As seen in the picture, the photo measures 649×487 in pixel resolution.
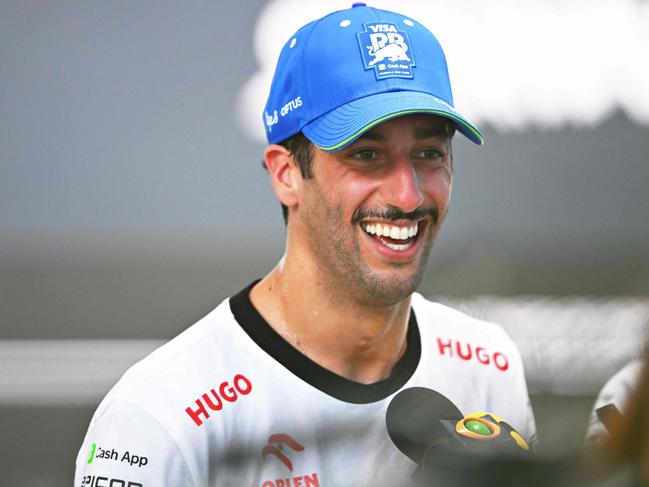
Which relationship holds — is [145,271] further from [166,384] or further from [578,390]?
[578,390]

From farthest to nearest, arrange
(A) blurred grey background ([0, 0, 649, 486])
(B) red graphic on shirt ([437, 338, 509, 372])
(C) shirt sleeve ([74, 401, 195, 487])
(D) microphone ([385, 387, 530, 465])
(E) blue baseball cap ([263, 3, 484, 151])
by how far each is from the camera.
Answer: (A) blurred grey background ([0, 0, 649, 486]) < (B) red graphic on shirt ([437, 338, 509, 372]) < (E) blue baseball cap ([263, 3, 484, 151]) < (C) shirt sleeve ([74, 401, 195, 487]) < (D) microphone ([385, 387, 530, 465])

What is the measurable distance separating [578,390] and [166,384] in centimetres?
109

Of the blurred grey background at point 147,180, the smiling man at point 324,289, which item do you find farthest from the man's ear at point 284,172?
A: the blurred grey background at point 147,180

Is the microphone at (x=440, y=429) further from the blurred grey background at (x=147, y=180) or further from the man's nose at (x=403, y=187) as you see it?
the blurred grey background at (x=147, y=180)

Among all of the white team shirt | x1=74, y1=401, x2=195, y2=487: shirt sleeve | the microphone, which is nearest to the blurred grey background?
the white team shirt

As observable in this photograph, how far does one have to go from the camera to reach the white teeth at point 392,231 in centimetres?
168

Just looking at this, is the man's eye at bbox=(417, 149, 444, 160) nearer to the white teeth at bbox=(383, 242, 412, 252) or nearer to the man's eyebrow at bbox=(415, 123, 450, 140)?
the man's eyebrow at bbox=(415, 123, 450, 140)

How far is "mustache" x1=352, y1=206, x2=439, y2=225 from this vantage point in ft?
5.49

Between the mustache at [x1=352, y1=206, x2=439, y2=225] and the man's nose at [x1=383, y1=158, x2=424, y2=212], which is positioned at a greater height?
the man's nose at [x1=383, y1=158, x2=424, y2=212]

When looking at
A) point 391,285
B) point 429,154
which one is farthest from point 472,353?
point 429,154

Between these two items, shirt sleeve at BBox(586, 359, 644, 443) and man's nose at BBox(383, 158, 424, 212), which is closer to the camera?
shirt sleeve at BBox(586, 359, 644, 443)

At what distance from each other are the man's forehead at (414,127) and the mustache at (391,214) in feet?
0.39

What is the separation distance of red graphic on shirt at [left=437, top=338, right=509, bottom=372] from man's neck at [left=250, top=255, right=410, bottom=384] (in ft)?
0.59

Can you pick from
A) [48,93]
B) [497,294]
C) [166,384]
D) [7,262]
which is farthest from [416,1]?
[497,294]
